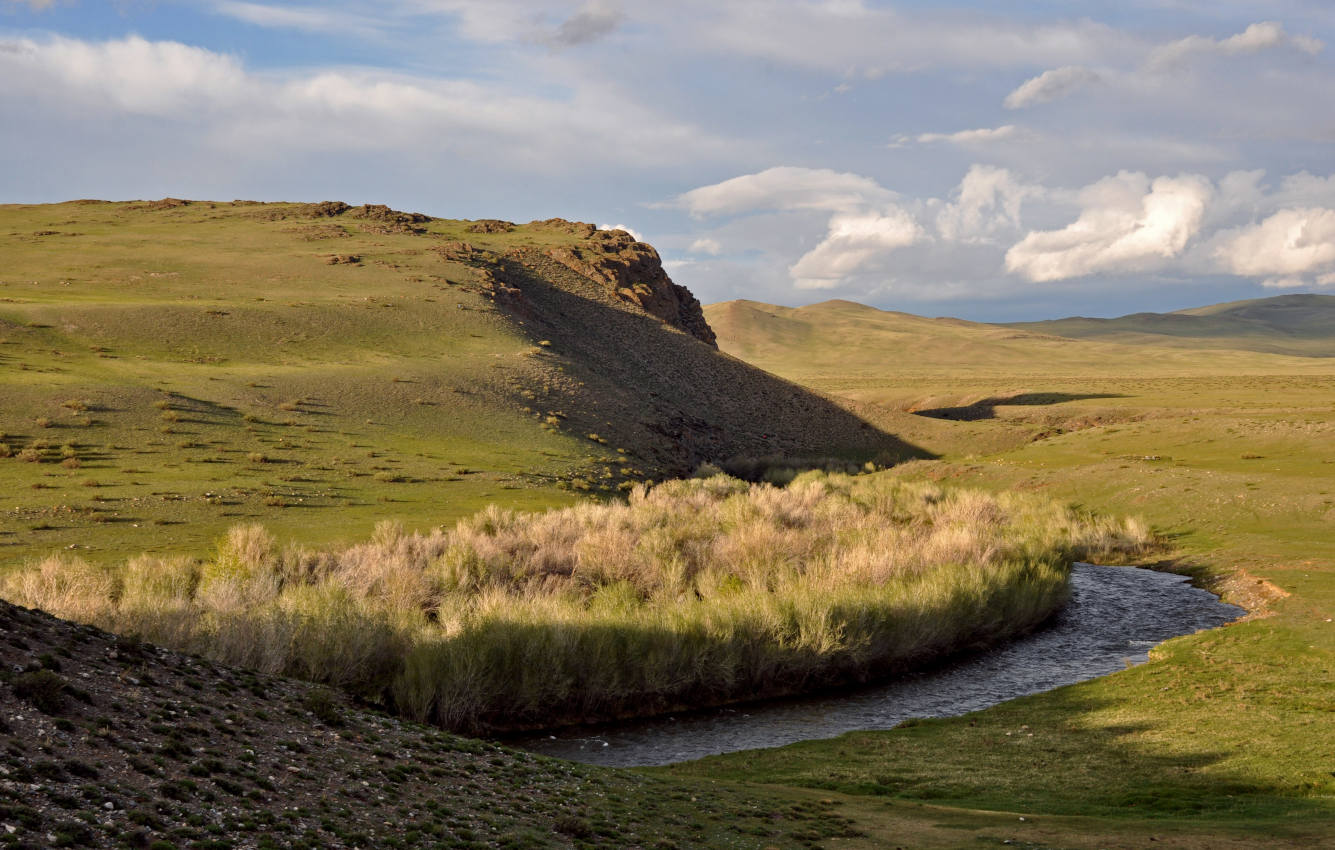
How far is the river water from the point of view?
2138cm

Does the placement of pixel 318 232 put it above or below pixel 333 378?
above

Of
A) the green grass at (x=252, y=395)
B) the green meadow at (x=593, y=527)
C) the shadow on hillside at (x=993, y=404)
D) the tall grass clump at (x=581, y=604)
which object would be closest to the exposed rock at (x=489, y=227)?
the green grass at (x=252, y=395)

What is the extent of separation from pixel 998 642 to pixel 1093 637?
2951 millimetres

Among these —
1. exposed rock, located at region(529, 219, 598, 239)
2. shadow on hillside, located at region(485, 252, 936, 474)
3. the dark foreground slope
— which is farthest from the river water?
exposed rock, located at region(529, 219, 598, 239)

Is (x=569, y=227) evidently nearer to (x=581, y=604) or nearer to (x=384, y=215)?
(x=384, y=215)

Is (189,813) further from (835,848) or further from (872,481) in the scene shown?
(872,481)

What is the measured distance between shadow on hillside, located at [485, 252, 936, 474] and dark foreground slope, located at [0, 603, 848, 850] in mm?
48938

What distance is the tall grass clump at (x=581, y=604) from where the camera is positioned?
20906mm

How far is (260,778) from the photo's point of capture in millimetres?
10375

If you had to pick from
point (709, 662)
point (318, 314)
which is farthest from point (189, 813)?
point (318, 314)

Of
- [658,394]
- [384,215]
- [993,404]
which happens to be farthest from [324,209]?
[993,404]

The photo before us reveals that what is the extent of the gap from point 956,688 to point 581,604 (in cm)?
1058

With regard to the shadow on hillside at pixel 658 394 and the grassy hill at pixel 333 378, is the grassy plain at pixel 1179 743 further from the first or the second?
the shadow on hillside at pixel 658 394

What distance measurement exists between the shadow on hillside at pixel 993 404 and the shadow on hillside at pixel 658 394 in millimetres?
29119
